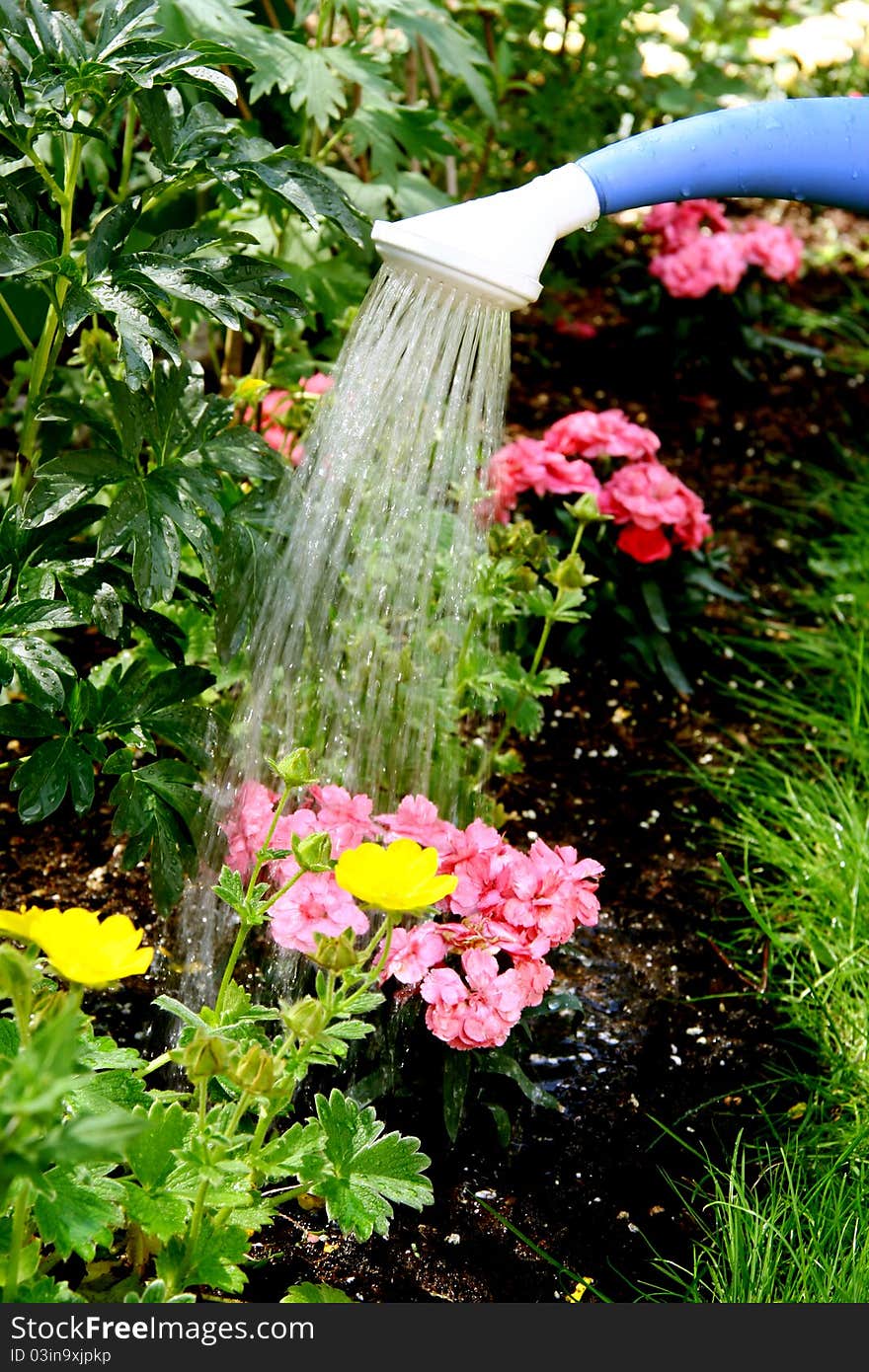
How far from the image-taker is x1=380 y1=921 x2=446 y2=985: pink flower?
1.40 m

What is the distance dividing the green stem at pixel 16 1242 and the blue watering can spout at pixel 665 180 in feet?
2.80

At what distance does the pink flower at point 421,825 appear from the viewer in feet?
4.88

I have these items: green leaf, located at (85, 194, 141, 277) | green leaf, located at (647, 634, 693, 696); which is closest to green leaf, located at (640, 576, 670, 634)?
green leaf, located at (647, 634, 693, 696)

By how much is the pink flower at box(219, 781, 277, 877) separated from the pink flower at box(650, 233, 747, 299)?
6.65ft

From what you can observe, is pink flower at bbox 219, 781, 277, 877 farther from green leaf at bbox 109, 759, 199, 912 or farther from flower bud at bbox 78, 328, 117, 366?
flower bud at bbox 78, 328, 117, 366

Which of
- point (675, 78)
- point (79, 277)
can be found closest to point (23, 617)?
point (79, 277)

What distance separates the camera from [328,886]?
4.55 ft

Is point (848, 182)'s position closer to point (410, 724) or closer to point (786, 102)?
point (786, 102)

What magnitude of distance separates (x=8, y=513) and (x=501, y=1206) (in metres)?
0.90

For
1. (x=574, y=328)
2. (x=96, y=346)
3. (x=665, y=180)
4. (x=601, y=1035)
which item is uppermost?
(x=665, y=180)

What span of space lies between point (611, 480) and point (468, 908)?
1.08 meters

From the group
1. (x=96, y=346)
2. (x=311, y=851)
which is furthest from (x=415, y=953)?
(x=96, y=346)

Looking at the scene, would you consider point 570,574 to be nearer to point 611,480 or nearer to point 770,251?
point 611,480

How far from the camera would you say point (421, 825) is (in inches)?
59.2
